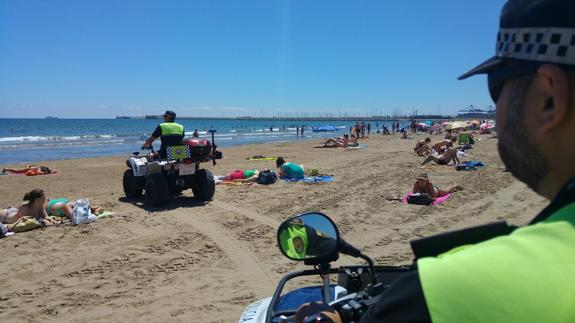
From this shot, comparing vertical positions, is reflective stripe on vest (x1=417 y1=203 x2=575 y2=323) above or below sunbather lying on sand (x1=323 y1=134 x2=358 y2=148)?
above

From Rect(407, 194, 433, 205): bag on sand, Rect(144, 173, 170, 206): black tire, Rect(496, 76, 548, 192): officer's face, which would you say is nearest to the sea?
Rect(144, 173, 170, 206): black tire

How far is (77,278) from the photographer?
5.34 metres

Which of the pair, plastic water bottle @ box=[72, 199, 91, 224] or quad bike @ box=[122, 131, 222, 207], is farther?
quad bike @ box=[122, 131, 222, 207]

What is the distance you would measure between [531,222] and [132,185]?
10.3 meters

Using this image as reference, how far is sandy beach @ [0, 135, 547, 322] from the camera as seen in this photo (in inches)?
184

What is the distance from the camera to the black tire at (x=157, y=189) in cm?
889

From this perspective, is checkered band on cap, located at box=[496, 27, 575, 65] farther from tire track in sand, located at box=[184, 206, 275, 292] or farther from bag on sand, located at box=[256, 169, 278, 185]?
bag on sand, located at box=[256, 169, 278, 185]

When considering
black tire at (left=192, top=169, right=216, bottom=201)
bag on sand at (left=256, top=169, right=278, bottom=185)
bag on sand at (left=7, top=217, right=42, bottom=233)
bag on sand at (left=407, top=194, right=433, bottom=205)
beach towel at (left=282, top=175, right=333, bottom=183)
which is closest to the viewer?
bag on sand at (left=7, top=217, right=42, bottom=233)

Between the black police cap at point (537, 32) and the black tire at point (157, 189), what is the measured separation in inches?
337

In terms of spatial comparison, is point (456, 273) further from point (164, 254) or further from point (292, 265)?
point (164, 254)

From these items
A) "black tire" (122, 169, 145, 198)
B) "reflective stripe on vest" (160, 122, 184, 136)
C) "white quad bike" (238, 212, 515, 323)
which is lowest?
"black tire" (122, 169, 145, 198)

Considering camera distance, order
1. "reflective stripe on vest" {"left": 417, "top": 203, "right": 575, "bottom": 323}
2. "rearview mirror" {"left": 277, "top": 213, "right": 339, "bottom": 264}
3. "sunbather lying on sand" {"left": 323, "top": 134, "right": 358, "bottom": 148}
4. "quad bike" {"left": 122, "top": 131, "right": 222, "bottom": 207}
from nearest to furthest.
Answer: "reflective stripe on vest" {"left": 417, "top": 203, "right": 575, "bottom": 323}, "rearview mirror" {"left": 277, "top": 213, "right": 339, "bottom": 264}, "quad bike" {"left": 122, "top": 131, "right": 222, "bottom": 207}, "sunbather lying on sand" {"left": 323, "top": 134, "right": 358, "bottom": 148}

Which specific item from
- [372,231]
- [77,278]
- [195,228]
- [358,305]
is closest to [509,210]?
[372,231]

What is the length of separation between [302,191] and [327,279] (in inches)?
358
